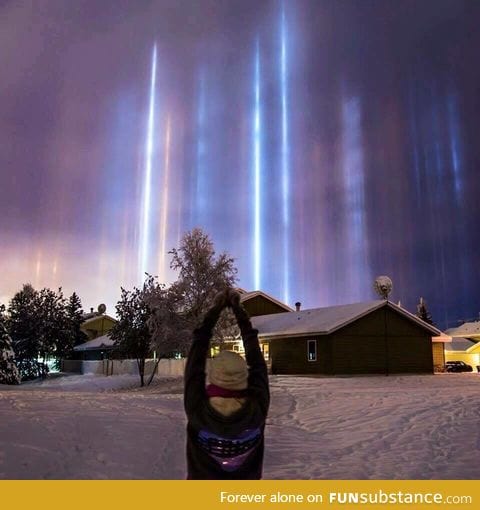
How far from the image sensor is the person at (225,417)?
133 inches

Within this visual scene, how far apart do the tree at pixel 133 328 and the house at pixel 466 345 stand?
121 feet

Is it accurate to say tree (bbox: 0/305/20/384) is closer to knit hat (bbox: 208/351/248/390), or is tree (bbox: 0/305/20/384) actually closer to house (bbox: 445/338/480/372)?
knit hat (bbox: 208/351/248/390)

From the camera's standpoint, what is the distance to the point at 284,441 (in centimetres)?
1128

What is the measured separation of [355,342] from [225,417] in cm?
3476

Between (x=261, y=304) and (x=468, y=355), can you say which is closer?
(x=261, y=304)

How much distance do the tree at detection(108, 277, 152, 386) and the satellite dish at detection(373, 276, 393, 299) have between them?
17.5 metres

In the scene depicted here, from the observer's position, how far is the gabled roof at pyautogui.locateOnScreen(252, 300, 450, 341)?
3641cm

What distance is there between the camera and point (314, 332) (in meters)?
36.1

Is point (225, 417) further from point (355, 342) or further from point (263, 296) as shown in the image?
point (263, 296)

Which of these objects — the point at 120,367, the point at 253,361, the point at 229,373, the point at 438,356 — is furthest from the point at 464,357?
the point at 229,373

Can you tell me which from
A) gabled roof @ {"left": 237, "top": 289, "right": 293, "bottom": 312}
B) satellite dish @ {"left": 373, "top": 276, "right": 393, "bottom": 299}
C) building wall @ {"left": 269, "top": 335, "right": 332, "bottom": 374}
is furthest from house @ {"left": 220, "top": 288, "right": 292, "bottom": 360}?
satellite dish @ {"left": 373, "top": 276, "right": 393, "bottom": 299}

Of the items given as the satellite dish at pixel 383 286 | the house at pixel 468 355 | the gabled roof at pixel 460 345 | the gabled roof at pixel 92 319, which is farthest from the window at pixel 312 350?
the gabled roof at pixel 92 319
